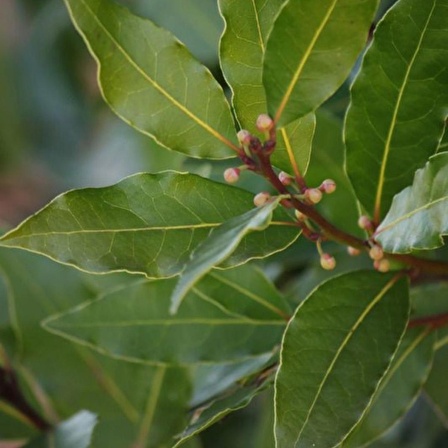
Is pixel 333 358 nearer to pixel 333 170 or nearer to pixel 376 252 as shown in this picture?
pixel 376 252

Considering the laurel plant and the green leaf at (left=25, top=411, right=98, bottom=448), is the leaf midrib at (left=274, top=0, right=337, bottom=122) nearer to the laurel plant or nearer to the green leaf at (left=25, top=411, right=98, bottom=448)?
the laurel plant

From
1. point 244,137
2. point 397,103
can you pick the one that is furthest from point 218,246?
point 397,103

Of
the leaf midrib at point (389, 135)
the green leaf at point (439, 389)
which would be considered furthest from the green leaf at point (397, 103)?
the green leaf at point (439, 389)

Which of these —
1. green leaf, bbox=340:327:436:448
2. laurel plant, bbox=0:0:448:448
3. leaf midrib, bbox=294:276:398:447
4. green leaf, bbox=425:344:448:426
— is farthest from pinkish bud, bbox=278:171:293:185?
green leaf, bbox=425:344:448:426

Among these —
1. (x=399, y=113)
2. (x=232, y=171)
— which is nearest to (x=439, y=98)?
(x=399, y=113)

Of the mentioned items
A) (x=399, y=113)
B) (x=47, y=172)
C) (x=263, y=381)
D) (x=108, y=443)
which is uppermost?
(x=399, y=113)

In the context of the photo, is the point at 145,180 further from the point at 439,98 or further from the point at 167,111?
the point at 439,98

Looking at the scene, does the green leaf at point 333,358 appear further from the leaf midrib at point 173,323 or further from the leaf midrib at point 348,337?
the leaf midrib at point 173,323
